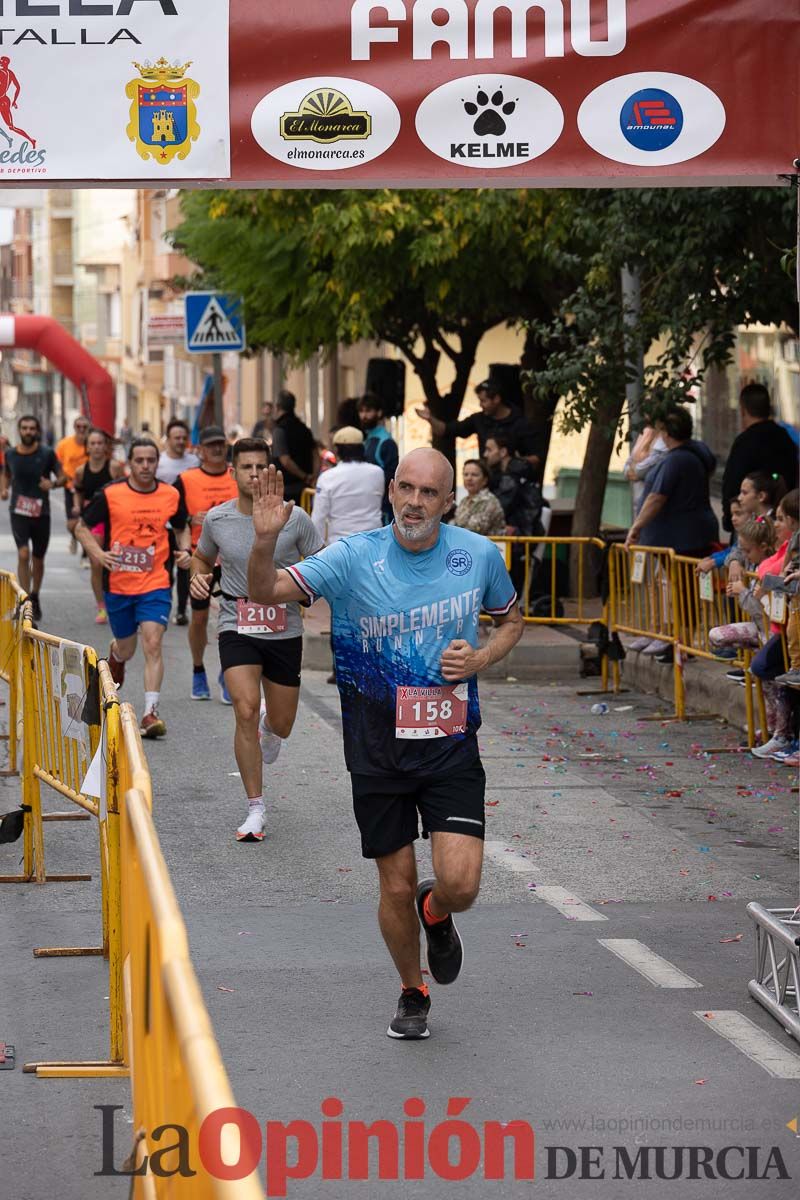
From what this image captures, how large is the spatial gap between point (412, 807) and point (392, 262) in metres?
16.6

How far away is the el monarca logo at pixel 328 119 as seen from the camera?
7094 millimetres

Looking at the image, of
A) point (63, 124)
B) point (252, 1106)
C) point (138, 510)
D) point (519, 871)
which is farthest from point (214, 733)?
point (252, 1106)

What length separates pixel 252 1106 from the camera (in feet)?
18.3

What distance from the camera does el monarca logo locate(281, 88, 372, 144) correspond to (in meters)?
7.09

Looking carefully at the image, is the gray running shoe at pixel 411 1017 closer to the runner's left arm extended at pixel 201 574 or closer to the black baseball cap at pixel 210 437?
the runner's left arm extended at pixel 201 574

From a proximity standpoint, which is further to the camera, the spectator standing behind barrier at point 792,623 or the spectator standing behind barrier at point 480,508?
the spectator standing behind barrier at point 480,508

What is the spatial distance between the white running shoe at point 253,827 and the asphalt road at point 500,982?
93 mm

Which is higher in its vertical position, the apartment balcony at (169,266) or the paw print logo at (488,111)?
the apartment balcony at (169,266)

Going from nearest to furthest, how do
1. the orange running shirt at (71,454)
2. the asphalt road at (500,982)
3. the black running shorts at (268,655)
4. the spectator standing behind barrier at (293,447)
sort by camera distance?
1. the asphalt road at (500,982)
2. the black running shorts at (268,655)
3. the spectator standing behind barrier at (293,447)
4. the orange running shirt at (71,454)

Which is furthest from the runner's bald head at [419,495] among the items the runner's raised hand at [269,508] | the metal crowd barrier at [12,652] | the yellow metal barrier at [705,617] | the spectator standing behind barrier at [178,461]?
the spectator standing behind barrier at [178,461]

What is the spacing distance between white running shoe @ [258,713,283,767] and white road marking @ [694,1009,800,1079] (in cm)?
374

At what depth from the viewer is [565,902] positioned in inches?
325

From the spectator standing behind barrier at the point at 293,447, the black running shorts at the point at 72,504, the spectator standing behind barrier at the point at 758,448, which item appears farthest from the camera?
the spectator standing behind barrier at the point at 293,447

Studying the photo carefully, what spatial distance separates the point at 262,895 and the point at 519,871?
1249mm
